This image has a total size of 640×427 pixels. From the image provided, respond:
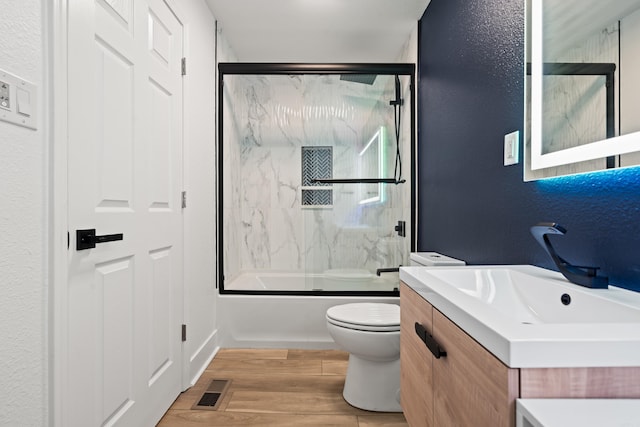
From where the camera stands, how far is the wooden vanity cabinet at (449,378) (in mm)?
535

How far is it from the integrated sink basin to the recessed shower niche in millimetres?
1554

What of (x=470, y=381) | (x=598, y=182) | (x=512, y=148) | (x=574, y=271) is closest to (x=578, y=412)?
(x=470, y=381)

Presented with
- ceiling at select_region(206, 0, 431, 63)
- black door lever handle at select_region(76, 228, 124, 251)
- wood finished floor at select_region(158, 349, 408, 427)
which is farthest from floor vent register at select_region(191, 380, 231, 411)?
ceiling at select_region(206, 0, 431, 63)

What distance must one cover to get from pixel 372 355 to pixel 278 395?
59 cm

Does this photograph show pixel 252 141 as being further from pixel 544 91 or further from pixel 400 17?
pixel 544 91

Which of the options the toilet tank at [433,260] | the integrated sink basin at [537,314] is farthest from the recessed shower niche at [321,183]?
the integrated sink basin at [537,314]

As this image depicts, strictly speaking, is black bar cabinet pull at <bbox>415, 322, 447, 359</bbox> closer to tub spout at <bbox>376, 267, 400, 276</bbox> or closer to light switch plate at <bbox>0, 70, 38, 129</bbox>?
light switch plate at <bbox>0, 70, 38, 129</bbox>

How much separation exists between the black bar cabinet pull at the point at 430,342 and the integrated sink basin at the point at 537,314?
0.09 m

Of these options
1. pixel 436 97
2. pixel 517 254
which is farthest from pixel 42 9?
pixel 436 97

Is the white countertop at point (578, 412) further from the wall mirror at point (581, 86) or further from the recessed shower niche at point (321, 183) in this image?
the recessed shower niche at point (321, 183)

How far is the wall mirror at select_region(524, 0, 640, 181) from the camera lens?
2.73 ft

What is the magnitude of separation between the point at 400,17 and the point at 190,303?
238 cm

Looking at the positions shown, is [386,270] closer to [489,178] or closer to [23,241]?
[489,178]

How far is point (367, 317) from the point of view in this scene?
188 centimetres
